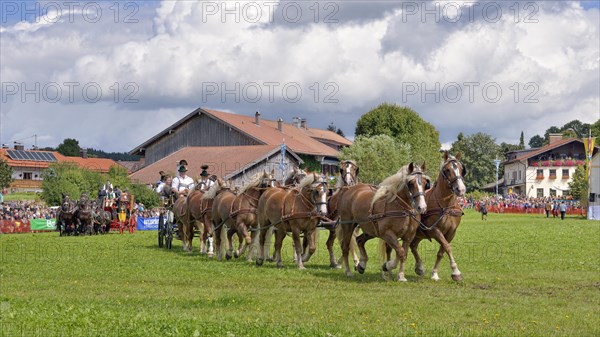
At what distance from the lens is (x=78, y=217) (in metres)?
37.4

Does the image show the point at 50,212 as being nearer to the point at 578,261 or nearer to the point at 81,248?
the point at 81,248

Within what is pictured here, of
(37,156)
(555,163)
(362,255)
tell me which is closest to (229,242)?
(362,255)

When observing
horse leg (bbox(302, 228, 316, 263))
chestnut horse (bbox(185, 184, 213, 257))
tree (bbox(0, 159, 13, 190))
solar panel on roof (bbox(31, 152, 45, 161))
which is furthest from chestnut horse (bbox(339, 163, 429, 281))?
solar panel on roof (bbox(31, 152, 45, 161))

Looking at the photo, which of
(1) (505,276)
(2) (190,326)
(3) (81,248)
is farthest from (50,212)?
(2) (190,326)

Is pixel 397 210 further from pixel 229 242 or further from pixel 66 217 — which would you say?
pixel 66 217

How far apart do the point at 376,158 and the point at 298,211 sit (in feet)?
185

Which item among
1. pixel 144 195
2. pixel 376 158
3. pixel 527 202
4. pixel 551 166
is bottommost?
pixel 527 202

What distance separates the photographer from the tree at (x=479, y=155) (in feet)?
433

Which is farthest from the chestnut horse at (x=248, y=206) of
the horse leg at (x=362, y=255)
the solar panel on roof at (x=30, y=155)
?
the solar panel on roof at (x=30, y=155)

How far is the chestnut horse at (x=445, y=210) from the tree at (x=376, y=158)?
5730 centimetres

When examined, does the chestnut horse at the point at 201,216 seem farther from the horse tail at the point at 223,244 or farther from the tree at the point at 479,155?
the tree at the point at 479,155

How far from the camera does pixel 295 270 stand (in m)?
17.3

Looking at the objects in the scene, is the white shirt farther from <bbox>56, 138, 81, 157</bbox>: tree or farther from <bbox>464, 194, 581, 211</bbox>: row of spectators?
<bbox>56, 138, 81, 157</bbox>: tree

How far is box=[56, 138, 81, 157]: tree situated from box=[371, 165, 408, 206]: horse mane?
129m
